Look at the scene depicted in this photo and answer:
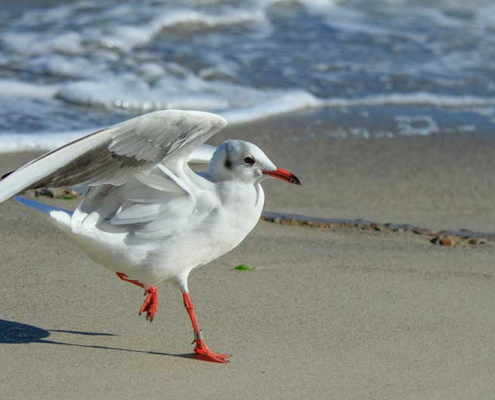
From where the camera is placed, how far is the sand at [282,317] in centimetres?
379

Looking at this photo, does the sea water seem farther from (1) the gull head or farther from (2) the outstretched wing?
(2) the outstretched wing

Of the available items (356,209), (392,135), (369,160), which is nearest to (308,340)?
(356,209)

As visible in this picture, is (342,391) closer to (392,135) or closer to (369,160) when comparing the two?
(369,160)

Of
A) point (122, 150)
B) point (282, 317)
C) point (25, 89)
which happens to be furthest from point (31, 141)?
point (122, 150)

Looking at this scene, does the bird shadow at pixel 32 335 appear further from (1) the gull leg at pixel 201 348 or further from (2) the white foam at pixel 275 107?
(2) the white foam at pixel 275 107

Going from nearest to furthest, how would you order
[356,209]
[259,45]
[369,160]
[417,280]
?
[417,280] → [356,209] → [369,160] → [259,45]

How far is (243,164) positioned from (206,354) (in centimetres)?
81

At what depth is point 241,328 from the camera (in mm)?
4371

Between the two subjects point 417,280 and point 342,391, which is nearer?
point 342,391

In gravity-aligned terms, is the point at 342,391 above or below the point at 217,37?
above

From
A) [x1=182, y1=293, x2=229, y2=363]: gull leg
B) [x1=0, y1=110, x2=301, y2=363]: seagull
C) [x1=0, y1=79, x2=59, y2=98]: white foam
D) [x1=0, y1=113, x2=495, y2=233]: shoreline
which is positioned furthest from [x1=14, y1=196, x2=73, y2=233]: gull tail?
[x1=0, y1=79, x2=59, y2=98]: white foam

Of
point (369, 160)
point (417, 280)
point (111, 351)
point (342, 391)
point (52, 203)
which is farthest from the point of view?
point (369, 160)

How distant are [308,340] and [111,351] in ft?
2.81

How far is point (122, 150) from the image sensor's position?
3.81 m
